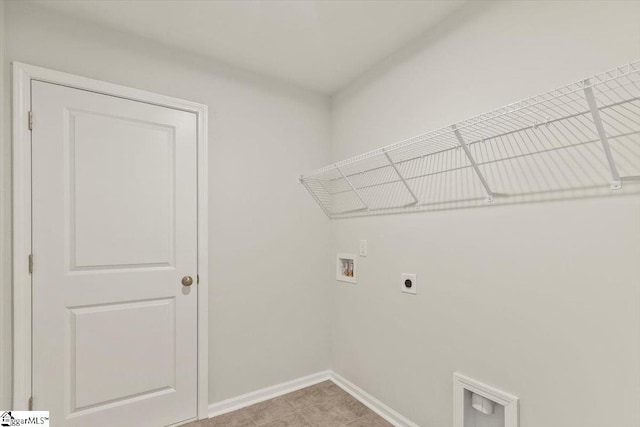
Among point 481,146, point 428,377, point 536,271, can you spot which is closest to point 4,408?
point 428,377

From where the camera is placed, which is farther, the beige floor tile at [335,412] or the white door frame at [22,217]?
the beige floor tile at [335,412]

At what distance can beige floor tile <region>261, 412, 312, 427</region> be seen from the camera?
1.96 meters

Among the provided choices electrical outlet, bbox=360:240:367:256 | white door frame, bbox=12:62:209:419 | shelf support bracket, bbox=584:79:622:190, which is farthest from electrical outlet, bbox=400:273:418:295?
white door frame, bbox=12:62:209:419

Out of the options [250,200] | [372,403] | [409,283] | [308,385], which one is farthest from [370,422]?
[250,200]

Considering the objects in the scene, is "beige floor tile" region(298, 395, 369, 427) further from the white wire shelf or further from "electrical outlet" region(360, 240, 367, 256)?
the white wire shelf

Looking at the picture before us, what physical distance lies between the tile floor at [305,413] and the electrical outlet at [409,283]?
86 centimetres

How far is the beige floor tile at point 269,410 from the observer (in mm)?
2039

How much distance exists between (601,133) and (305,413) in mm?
2164

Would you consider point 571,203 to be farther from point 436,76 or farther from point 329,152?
point 329,152

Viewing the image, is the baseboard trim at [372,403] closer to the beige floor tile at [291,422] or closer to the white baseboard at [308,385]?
the white baseboard at [308,385]

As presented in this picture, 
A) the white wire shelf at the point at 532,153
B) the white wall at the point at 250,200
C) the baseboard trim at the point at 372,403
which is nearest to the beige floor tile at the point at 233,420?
the white wall at the point at 250,200

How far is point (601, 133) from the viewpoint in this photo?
1046 millimetres

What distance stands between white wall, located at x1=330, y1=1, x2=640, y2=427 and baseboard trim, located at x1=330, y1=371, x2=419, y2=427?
1.9 inches

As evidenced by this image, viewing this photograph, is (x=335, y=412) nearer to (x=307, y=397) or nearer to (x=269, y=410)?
(x=307, y=397)
